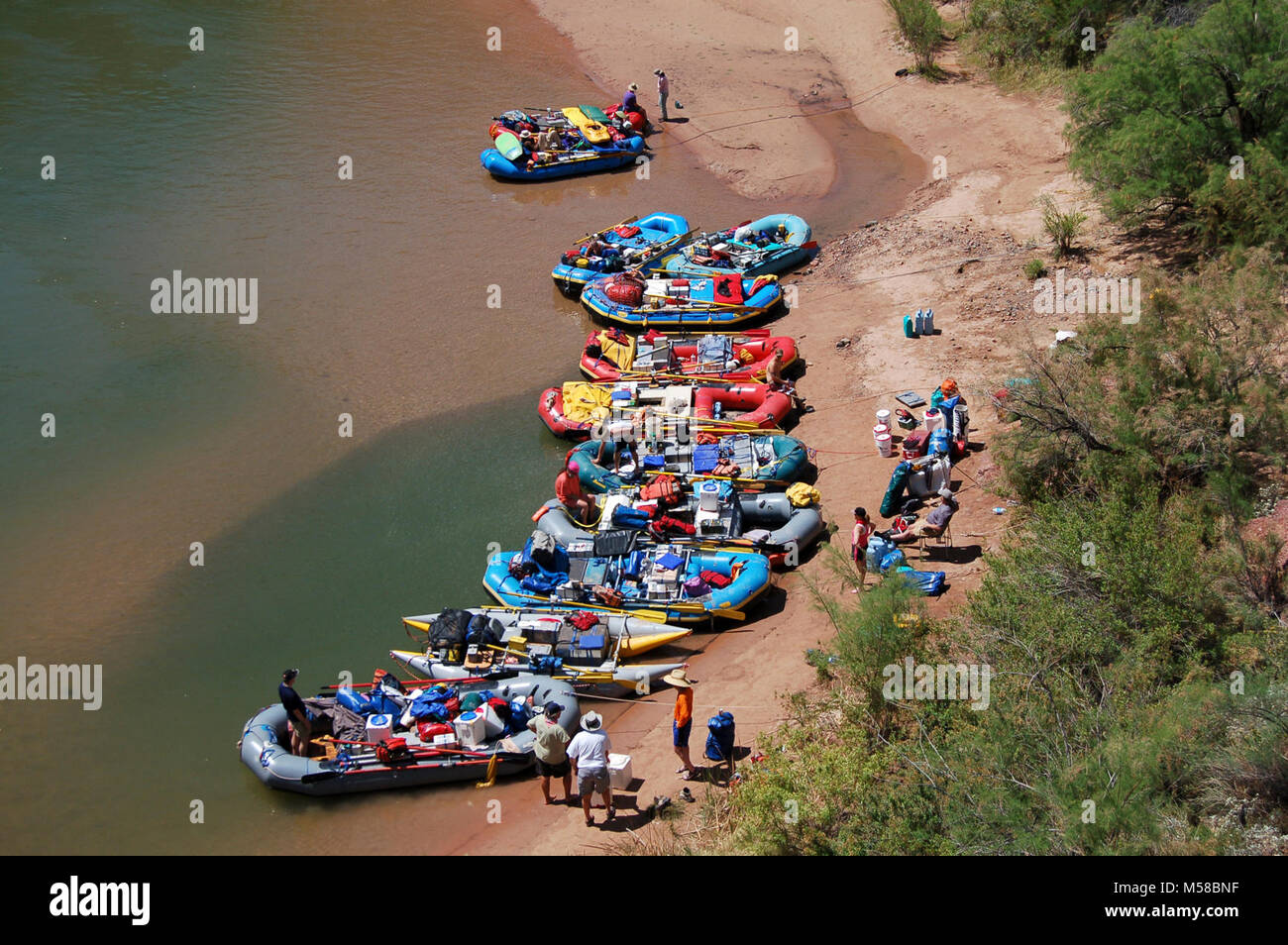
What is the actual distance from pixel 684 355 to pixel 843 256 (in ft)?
21.1

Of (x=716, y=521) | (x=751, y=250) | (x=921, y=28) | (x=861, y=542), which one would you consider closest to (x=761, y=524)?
(x=716, y=521)

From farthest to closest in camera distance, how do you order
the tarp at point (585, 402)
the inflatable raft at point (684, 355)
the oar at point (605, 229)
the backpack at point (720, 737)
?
1. the oar at point (605, 229)
2. the inflatable raft at point (684, 355)
3. the tarp at point (585, 402)
4. the backpack at point (720, 737)

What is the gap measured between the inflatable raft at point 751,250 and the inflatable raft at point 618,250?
0.70 meters

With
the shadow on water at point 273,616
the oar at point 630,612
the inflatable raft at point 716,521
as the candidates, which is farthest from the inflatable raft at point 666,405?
the oar at point 630,612

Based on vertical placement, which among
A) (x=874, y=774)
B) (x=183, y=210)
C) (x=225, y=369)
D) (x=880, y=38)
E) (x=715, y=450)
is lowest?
(x=874, y=774)

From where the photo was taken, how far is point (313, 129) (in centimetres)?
3706

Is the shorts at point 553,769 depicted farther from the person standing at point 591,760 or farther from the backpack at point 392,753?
the backpack at point 392,753

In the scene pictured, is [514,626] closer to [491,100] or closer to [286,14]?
[491,100]

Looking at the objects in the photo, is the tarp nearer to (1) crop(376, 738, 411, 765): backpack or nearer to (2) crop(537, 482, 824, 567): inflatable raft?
(2) crop(537, 482, 824, 567): inflatable raft

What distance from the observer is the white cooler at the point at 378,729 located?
54.1 feet

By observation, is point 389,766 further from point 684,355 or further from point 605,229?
point 605,229

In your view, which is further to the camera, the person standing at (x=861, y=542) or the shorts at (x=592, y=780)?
the person standing at (x=861, y=542)

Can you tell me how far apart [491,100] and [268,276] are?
473 inches

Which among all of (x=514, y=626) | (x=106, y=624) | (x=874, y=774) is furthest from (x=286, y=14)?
(x=874, y=774)
